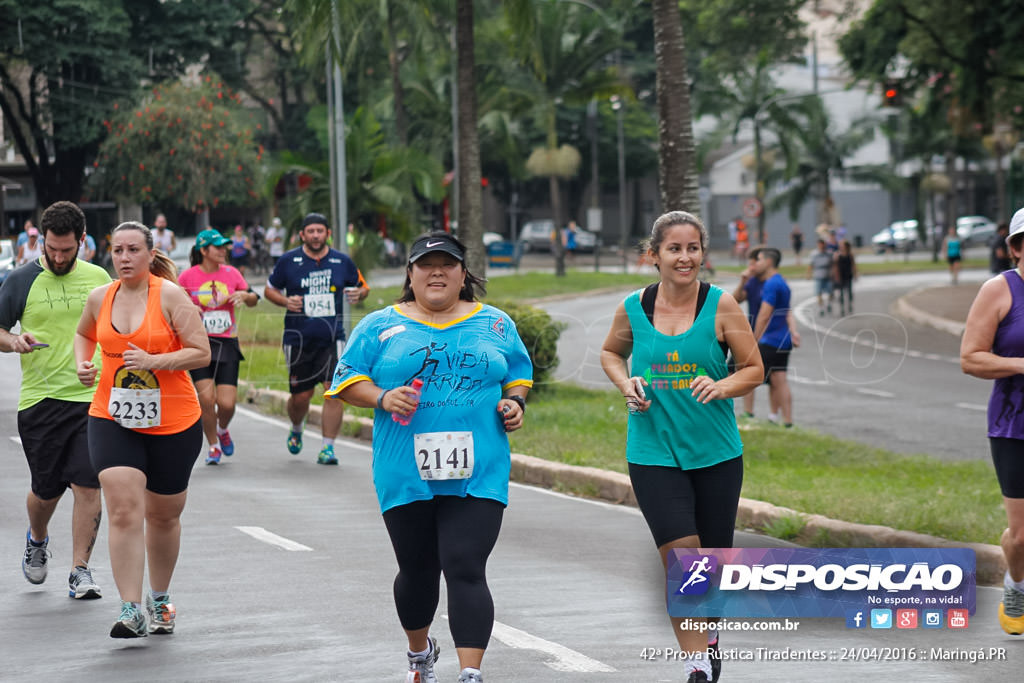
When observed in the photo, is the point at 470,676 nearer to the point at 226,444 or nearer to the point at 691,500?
the point at 691,500

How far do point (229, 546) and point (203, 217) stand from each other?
171 feet

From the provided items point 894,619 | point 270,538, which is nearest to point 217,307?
point 270,538

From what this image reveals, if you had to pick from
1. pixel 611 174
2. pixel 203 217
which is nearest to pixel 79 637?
pixel 203 217

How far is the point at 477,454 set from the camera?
5348 mm

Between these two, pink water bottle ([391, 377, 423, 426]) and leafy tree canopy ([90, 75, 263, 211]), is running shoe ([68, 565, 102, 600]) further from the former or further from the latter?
leafy tree canopy ([90, 75, 263, 211])

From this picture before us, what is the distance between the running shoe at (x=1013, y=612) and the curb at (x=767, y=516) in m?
1.34

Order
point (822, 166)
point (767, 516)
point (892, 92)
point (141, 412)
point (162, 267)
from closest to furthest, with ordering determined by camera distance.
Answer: point (141, 412) → point (162, 267) → point (767, 516) → point (892, 92) → point (822, 166)

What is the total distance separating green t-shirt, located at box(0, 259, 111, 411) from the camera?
7734 mm

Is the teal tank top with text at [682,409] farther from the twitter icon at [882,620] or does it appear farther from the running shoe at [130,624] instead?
the running shoe at [130,624]

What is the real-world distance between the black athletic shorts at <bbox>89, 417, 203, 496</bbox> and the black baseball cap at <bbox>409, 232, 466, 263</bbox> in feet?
6.04

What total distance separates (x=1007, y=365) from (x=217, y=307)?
7.75 metres

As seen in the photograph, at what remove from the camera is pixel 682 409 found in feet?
19.0

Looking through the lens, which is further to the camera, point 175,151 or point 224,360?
point 175,151

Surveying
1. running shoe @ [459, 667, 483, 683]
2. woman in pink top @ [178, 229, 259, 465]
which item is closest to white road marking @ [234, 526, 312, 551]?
woman in pink top @ [178, 229, 259, 465]
